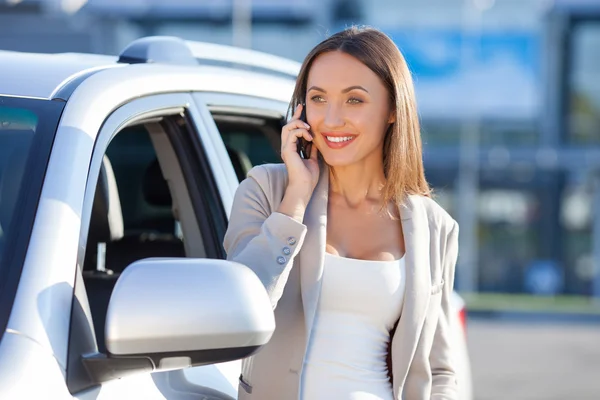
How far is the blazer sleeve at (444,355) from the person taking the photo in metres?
2.46

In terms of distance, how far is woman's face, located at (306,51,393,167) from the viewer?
236cm

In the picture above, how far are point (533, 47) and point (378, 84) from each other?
2532cm

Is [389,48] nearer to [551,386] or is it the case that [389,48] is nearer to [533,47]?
[551,386]

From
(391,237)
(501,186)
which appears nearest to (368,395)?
(391,237)

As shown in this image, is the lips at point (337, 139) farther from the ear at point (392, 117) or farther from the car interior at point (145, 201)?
the car interior at point (145, 201)

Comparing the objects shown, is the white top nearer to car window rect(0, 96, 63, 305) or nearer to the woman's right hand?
the woman's right hand

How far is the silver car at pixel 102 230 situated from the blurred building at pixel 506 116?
23767 mm

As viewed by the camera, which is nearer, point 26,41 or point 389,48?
point 389,48

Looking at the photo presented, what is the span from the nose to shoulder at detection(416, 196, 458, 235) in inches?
12.0

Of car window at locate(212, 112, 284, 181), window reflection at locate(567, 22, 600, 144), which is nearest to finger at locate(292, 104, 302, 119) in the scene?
car window at locate(212, 112, 284, 181)

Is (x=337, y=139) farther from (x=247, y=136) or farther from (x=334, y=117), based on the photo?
(x=247, y=136)

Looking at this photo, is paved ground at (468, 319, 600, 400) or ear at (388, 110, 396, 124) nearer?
ear at (388, 110, 396, 124)

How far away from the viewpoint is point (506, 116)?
2712 cm

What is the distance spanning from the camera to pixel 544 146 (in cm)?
2727
